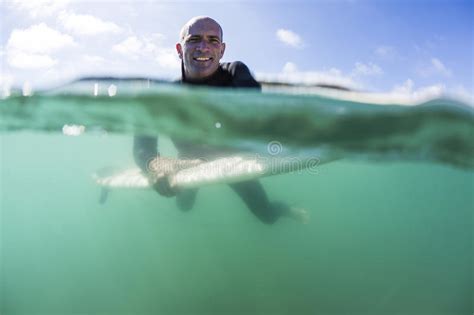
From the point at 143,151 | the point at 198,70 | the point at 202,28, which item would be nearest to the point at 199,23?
the point at 202,28

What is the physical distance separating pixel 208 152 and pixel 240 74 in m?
2.16

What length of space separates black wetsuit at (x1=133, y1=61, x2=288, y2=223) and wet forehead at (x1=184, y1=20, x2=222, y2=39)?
1.74ft

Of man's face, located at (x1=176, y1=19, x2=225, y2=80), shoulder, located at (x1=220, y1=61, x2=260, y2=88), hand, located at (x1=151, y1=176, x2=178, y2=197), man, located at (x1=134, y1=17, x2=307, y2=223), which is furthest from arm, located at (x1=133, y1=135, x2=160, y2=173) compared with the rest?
shoulder, located at (x1=220, y1=61, x2=260, y2=88)

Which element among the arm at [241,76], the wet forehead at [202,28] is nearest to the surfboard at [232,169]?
the arm at [241,76]

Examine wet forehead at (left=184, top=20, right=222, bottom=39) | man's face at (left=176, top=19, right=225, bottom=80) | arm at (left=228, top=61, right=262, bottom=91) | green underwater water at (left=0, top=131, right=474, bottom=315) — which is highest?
wet forehead at (left=184, top=20, right=222, bottom=39)

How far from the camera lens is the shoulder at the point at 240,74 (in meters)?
4.76

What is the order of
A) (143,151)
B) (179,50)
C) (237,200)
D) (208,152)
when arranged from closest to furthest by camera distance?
(179,50)
(143,151)
(208,152)
(237,200)

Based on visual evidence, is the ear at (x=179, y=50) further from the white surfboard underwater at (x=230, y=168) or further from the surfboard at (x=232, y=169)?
the surfboard at (x=232, y=169)

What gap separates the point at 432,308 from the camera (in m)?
7.96

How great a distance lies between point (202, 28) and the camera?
4762 mm

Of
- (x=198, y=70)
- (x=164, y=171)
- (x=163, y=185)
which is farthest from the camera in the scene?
(x=163, y=185)

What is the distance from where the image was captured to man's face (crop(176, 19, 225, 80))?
15.6 ft

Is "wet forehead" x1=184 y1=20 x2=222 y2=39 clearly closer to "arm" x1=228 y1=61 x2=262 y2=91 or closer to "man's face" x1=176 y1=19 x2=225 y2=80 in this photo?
"man's face" x1=176 y1=19 x2=225 y2=80

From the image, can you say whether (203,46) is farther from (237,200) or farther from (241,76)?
(237,200)
